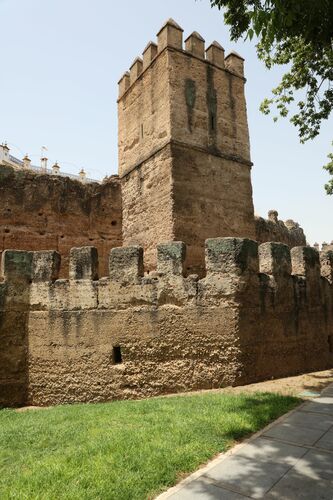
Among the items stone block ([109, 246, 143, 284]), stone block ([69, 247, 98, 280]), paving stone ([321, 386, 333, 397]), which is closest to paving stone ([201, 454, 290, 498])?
paving stone ([321, 386, 333, 397])

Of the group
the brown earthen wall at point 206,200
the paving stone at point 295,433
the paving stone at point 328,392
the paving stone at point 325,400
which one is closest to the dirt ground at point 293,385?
the paving stone at point 328,392

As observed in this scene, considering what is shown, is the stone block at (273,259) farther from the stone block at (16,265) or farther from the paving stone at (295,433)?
the stone block at (16,265)

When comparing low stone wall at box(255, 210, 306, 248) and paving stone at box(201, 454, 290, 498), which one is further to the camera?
low stone wall at box(255, 210, 306, 248)

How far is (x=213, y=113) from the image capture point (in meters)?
12.3

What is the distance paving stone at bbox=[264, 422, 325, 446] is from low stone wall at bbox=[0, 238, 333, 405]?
6.70 feet

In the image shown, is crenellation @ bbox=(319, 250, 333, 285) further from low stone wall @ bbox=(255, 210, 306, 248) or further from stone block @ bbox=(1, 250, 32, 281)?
low stone wall @ bbox=(255, 210, 306, 248)

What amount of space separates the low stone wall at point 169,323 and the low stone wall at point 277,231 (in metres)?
8.75

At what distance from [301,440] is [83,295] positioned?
4.96m

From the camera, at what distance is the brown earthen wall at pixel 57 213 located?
12.4 meters

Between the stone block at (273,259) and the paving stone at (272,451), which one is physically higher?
the stone block at (273,259)

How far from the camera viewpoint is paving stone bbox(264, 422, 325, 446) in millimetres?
4055

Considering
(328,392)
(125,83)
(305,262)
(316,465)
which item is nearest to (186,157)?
(125,83)

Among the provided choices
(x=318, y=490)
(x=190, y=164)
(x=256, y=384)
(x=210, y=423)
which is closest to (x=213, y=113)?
(x=190, y=164)

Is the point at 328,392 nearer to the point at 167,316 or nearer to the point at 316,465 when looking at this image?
the point at 316,465
